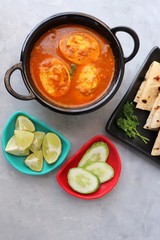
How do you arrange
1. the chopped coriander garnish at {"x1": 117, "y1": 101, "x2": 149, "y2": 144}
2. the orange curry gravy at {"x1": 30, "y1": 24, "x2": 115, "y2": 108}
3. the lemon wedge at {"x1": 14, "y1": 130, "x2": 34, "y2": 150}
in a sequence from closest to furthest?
the orange curry gravy at {"x1": 30, "y1": 24, "x2": 115, "y2": 108} < the lemon wedge at {"x1": 14, "y1": 130, "x2": 34, "y2": 150} < the chopped coriander garnish at {"x1": 117, "y1": 101, "x2": 149, "y2": 144}

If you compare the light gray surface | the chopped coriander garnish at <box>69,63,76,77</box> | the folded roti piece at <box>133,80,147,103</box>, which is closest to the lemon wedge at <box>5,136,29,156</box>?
the light gray surface

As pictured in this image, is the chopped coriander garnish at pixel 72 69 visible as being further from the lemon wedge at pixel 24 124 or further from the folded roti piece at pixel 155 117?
the folded roti piece at pixel 155 117

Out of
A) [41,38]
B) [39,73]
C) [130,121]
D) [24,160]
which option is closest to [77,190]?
[24,160]

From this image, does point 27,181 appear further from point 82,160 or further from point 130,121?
point 130,121

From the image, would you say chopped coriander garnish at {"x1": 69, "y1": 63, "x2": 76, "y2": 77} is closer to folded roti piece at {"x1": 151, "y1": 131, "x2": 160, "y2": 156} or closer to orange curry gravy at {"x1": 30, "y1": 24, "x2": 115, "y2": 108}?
orange curry gravy at {"x1": 30, "y1": 24, "x2": 115, "y2": 108}

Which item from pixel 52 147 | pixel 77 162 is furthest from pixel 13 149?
pixel 77 162

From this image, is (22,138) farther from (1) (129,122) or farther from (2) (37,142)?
(1) (129,122)
